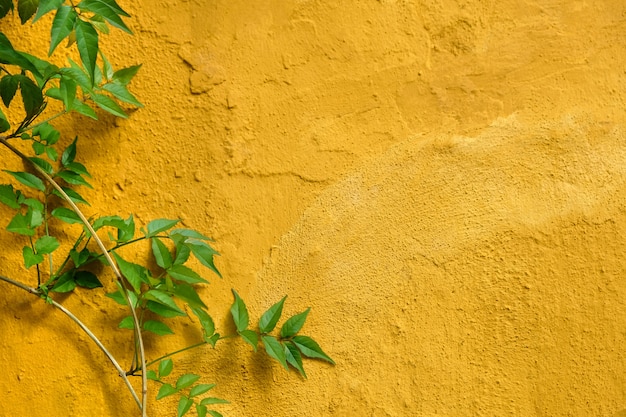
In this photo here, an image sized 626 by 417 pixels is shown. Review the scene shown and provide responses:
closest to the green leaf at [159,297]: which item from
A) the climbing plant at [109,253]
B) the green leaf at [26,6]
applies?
the climbing plant at [109,253]

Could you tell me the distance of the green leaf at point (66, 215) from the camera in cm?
111

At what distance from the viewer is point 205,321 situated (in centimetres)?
114

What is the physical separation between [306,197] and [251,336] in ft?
0.89

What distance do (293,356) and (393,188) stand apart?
348 mm

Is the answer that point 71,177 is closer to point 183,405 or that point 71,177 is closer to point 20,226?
point 20,226

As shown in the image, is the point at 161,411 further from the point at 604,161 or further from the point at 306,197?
the point at 604,161

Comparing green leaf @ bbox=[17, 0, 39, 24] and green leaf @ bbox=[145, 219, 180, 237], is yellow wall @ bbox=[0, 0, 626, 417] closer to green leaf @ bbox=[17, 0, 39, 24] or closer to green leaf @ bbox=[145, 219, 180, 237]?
green leaf @ bbox=[145, 219, 180, 237]

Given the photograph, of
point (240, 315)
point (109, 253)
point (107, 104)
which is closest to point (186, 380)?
Result: point (240, 315)

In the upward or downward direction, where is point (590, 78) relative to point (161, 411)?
upward

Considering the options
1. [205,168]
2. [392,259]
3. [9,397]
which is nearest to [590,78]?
[392,259]

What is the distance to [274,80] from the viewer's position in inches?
A: 49.4

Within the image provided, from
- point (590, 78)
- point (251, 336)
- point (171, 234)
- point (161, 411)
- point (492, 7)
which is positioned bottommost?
point (161, 411)

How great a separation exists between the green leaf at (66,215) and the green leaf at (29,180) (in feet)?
0.15

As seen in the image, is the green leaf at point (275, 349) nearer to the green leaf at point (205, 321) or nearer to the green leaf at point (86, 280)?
the green leaf at point (205, 321)
